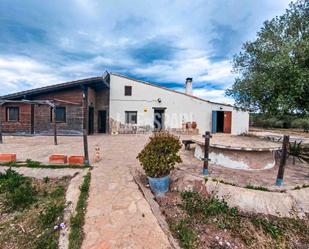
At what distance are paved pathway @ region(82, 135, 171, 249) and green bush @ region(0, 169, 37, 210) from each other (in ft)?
4.22

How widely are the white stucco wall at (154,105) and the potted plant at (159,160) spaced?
1005 centimetres

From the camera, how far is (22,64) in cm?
1166

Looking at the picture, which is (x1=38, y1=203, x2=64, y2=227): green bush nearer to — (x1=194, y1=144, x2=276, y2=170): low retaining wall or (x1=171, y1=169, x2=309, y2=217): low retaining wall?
(x1=171, y1=169, x2=309, y2=217): low retaining wall

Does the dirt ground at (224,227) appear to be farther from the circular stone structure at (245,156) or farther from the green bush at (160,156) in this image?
the circular stone structure at (245,156)

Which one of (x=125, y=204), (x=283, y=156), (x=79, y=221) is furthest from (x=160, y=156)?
(x=283, y=156)

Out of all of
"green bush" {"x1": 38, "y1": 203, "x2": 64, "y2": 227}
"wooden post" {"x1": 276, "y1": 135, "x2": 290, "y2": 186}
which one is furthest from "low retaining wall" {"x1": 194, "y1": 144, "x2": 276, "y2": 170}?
"green bush" {"x1": 38, "y1": 203, "x2": 64, "y2": 227}

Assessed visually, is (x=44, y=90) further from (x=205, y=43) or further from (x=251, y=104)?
(x=251, y=104)

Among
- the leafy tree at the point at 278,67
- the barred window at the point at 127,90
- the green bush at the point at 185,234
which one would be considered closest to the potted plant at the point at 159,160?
the green bush at the point at 185,234

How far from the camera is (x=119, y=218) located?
2754 millimetres

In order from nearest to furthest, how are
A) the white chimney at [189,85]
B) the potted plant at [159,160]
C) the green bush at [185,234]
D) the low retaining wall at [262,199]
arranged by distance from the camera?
the green bush at [185,234]
the low retaining wall at [262,199]
the potted plant at [159,160]
the white chimney at [189,85]

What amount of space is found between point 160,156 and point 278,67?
14.4ft

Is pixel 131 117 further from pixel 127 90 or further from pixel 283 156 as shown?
pixel 283 156

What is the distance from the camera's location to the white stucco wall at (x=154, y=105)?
43.6 ft

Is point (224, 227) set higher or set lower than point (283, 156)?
lower
